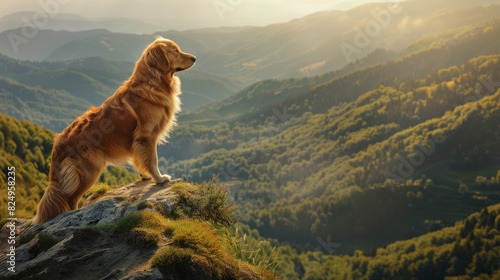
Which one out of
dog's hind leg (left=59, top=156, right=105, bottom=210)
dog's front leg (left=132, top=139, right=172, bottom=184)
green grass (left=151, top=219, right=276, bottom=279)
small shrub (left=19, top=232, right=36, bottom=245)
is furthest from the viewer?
dog's front leg (left=132, top=139, right=172, bottom=184)

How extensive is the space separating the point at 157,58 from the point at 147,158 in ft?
8.45

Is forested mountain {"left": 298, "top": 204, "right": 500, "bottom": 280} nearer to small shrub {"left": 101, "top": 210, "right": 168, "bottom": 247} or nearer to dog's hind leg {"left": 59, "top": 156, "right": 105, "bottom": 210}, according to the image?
dog's hind leg {"left": 59, "top": 156, "right": 105, "bottom": 210}

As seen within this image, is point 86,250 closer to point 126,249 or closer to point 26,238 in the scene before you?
point 126,249

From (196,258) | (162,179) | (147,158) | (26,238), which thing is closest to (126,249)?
(196,258)

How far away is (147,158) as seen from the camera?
11555mm

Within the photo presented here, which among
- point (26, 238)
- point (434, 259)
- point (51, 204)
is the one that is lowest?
point (434, 259)

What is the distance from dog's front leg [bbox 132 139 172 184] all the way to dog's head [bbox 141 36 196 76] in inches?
73.9

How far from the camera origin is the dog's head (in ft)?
37.8

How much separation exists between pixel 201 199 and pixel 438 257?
17584cm

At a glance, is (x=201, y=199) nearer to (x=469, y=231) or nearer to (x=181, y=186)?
(x=181, y=186)

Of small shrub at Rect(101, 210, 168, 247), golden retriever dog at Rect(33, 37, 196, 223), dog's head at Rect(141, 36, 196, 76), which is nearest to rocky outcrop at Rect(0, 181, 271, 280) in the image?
small shrub at Rect(101, 210, 168, 247)

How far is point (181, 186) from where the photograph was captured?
36.6ft

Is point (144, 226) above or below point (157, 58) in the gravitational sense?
below

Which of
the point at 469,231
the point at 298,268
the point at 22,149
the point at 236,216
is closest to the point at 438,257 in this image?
the point at 469,231
